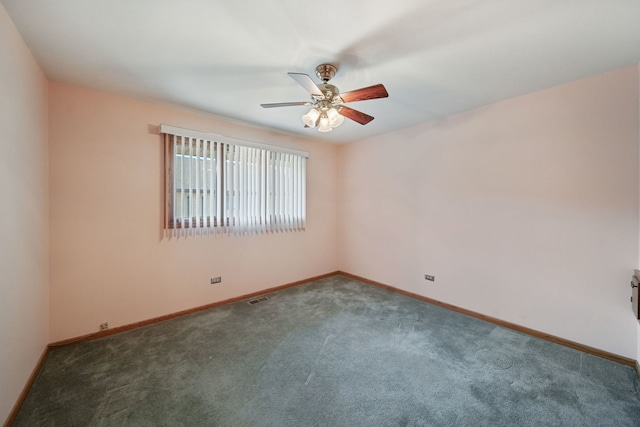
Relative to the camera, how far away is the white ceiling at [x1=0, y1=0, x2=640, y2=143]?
59.9 inches

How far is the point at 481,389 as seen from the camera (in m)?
1.83

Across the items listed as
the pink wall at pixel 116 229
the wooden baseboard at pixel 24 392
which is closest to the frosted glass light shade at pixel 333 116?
the pink wall at pixel 116 229

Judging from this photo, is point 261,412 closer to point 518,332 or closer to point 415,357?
point 415,357

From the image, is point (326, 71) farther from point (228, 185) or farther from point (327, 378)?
point (327, 378)

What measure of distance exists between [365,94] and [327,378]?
2.29m

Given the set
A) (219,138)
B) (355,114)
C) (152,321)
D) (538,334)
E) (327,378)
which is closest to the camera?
(327,378)

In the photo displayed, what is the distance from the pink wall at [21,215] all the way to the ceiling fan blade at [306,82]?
180 centimetres

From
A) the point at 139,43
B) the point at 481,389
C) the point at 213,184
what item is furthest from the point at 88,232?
the point at 481,389

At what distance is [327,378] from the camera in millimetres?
1946

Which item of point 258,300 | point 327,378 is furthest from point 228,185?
point 327,378

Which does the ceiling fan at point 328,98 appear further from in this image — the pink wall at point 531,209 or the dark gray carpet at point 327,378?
the dark gray carpet at point 327,378

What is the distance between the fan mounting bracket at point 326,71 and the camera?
2084 mm

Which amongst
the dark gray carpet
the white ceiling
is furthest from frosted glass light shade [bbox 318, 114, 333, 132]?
the dark gray carpet

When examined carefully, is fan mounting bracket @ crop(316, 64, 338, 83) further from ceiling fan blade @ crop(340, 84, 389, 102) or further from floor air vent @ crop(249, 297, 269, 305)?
floor air vent @ crop(249, 297, 269, 305)
